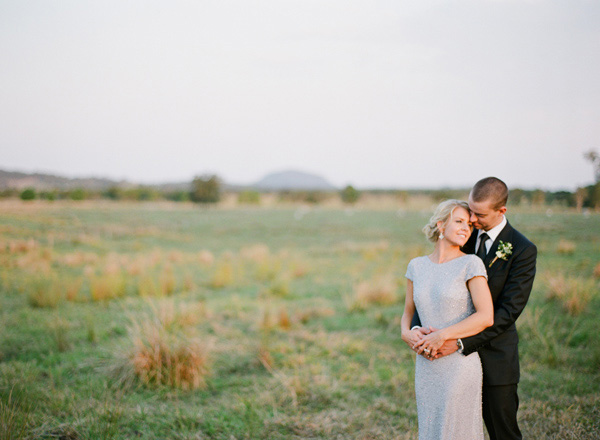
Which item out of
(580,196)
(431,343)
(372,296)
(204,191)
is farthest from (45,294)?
(204,191)

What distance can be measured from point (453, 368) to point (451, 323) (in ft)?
0.99

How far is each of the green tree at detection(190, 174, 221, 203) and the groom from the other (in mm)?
57721

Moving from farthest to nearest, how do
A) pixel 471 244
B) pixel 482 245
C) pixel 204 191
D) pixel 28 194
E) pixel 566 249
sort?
pixel 204 191 → pixel 566 249 → pixel 28 194 → pixel 471 244 → pixel 482 245

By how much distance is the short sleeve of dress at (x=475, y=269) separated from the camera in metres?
2.59

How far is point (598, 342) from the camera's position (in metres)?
6.04

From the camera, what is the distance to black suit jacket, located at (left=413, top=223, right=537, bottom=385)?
8.65ft

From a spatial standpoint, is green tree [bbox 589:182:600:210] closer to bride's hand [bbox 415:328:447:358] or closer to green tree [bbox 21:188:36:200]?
bride's hand [bbox 415:328:447:358]

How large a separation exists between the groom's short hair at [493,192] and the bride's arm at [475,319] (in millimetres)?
511

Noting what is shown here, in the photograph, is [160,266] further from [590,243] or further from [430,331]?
[590,243]

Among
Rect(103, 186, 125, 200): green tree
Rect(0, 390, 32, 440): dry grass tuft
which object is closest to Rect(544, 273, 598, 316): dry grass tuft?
Rect(0, 390, 32, 440): dry grass tuft

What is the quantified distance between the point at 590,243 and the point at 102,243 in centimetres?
2165

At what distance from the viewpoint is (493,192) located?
8.77 ft

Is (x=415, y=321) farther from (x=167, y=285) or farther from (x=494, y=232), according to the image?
(x=167, y=285)

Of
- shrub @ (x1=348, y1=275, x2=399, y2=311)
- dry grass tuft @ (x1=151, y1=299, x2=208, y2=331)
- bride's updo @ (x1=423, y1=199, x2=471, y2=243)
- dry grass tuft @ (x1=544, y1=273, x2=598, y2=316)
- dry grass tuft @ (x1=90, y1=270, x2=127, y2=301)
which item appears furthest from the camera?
dry grass tuft @ (x1=90, y1=270, x2=127, y2=301)
